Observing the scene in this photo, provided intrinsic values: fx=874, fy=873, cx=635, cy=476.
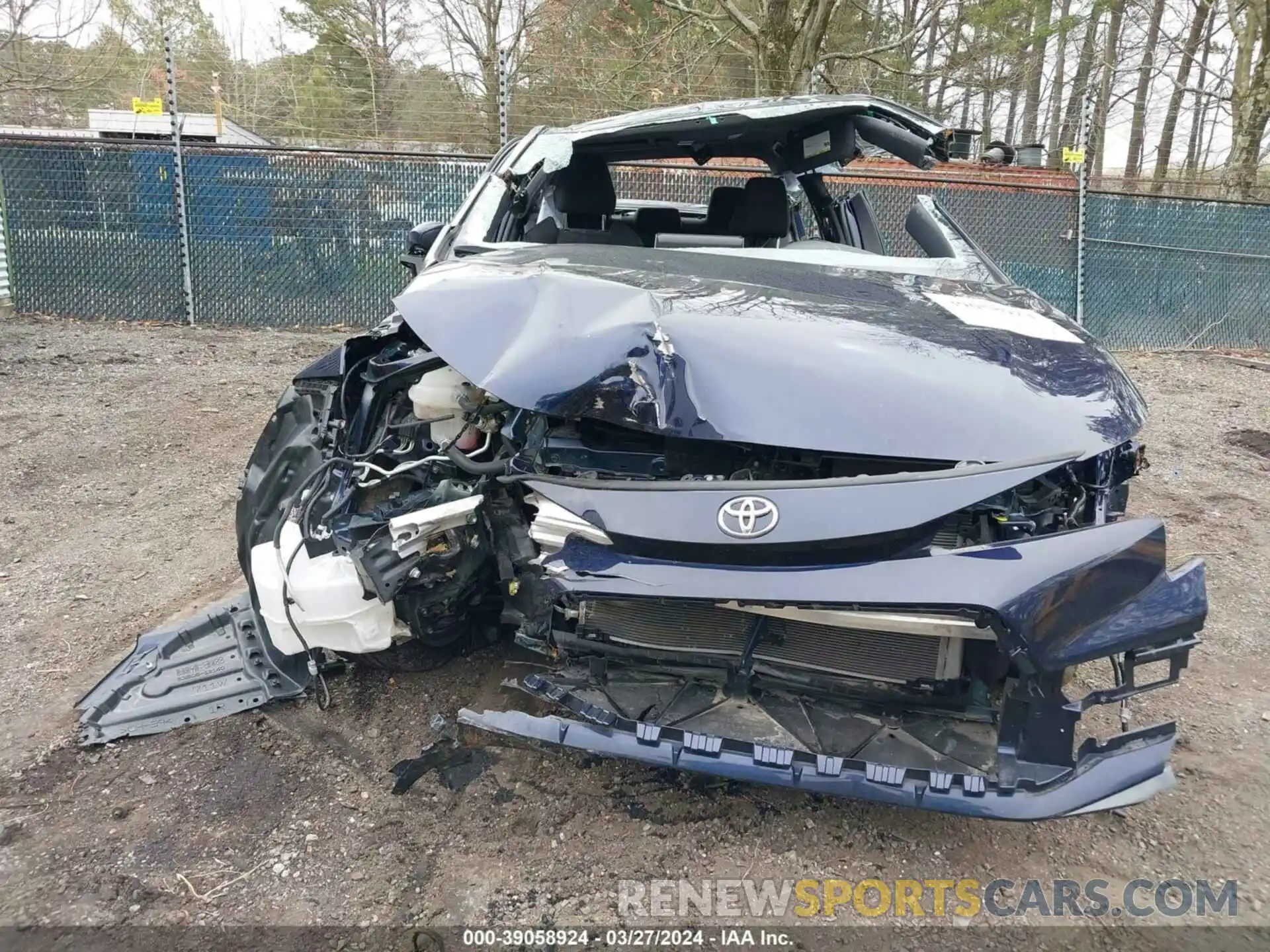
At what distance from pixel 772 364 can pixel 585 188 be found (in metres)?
2.17

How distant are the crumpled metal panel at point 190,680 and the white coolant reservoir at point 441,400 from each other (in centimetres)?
89

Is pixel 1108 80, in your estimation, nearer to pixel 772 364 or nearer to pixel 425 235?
pixel 425 235

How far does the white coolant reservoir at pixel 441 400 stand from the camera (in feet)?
8.24

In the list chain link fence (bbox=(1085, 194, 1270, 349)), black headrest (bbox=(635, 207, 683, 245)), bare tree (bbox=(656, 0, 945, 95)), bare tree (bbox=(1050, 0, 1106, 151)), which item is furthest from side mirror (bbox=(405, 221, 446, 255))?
bare tree (bbox=(1050, 0, 1106, 151))

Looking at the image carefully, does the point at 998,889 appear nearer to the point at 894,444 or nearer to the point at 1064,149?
the point at 894,444

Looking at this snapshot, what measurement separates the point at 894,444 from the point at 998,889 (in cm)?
107

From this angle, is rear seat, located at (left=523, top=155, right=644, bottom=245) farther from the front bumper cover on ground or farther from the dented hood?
the front bumper cover on ground

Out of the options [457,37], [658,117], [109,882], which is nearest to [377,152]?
[658,117]

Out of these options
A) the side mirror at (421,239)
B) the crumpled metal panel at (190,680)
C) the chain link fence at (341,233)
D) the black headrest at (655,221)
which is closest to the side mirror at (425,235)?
the side mirror at (421,239)

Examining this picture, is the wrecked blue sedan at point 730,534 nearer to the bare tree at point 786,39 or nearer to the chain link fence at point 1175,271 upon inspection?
the chain link fence at point 1175,271

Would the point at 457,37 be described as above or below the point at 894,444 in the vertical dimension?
above

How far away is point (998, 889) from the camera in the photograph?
→ 2.02 m

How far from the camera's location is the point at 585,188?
12.8 feet

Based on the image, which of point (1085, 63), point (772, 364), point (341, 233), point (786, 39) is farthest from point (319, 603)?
point (1085, 63)
